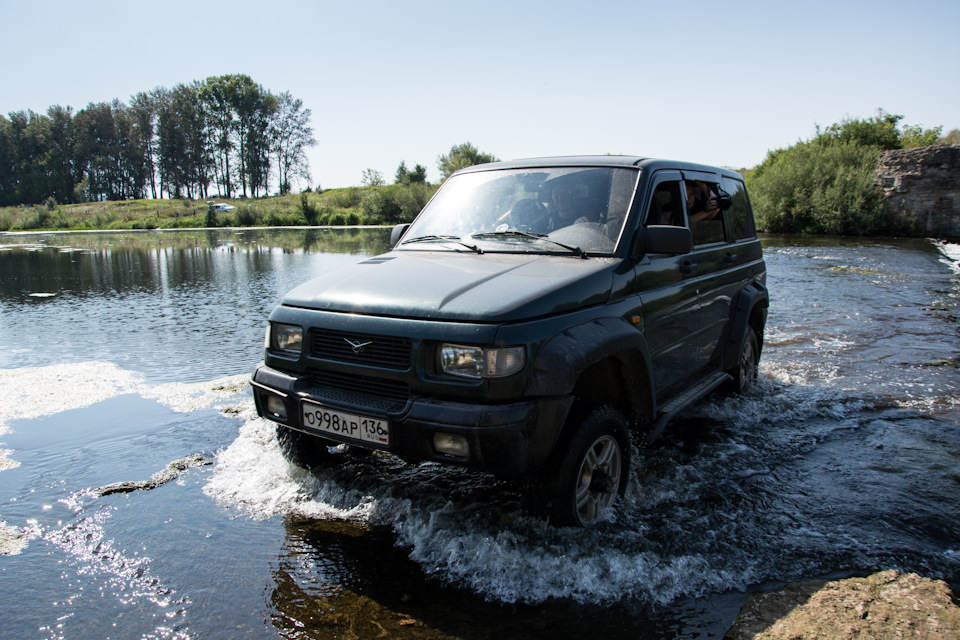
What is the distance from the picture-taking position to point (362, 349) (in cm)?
316

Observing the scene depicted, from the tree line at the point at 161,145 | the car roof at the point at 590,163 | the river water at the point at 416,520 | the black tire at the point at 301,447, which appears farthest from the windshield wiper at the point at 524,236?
the tree line at the point at 161,145

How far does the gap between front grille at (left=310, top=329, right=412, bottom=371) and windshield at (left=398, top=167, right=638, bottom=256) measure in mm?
1095

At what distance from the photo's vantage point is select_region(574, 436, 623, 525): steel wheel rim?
3.23 meters

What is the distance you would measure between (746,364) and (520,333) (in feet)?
12.8

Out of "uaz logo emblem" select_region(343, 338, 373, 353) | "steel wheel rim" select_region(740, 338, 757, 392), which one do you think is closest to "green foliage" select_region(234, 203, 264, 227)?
"steel wheel rim" select_region(740, 338, 757, 392)

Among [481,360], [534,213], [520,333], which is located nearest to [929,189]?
[534,213]

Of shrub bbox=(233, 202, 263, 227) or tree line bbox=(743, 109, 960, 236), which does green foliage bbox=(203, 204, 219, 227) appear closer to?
shrub bbox=(233, 202, 263, 227)

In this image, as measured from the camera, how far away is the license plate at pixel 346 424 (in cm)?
303

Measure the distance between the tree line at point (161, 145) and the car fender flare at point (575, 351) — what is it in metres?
87.3

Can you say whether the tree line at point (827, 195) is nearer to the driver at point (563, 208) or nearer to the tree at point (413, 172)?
the driver at point (563, 208)

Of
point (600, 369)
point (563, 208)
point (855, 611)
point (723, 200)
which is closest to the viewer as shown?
point (855, 611)

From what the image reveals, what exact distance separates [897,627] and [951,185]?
3034cm

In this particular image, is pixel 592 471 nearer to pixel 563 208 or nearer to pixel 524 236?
pixel 524 236

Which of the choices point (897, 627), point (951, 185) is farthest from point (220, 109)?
point (897, 627)
